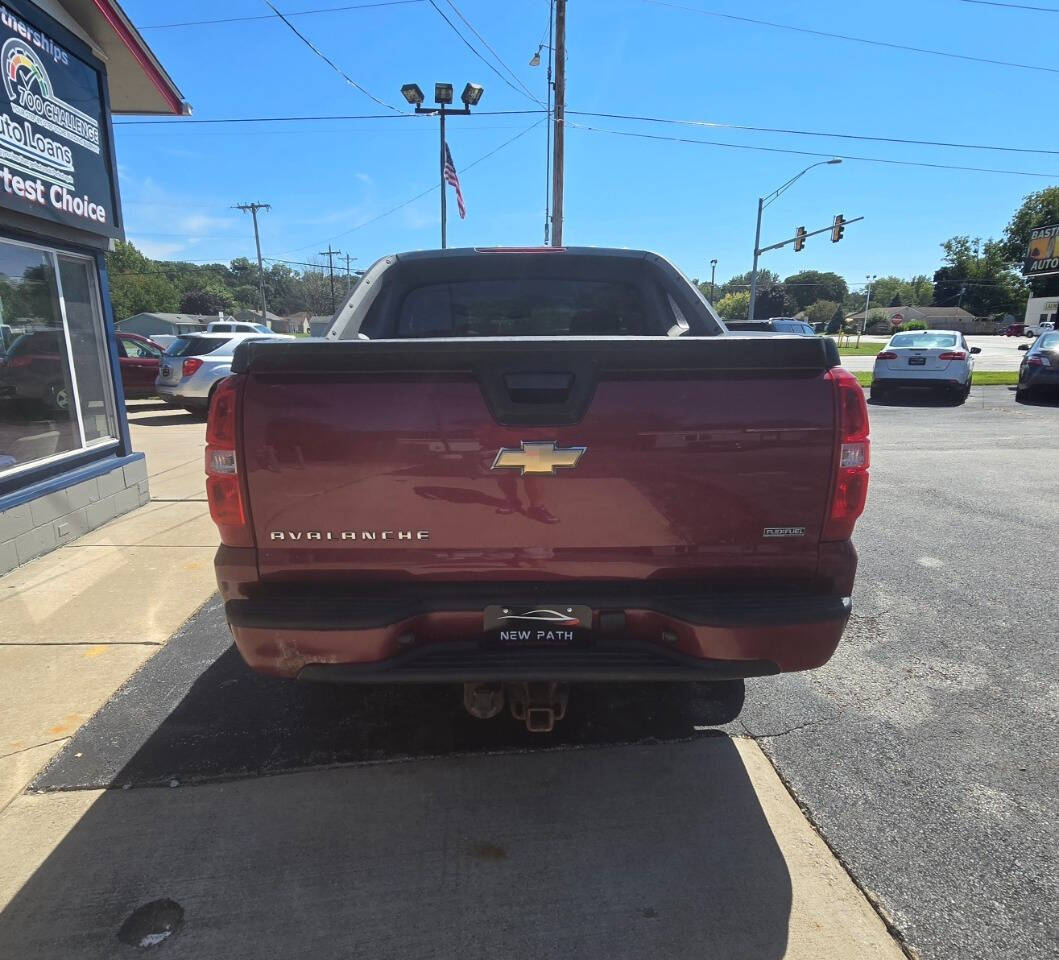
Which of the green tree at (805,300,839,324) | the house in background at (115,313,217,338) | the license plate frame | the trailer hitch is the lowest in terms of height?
the trailer hitch

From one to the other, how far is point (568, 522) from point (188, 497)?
6.05 m

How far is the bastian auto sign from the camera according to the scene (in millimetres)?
4641

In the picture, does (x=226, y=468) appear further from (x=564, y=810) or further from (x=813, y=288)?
(x=813, y=288)

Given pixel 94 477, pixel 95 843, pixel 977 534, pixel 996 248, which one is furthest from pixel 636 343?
pixel 996 248

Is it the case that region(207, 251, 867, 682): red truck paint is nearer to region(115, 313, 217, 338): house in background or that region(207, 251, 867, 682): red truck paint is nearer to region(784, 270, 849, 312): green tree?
region(115, 313, 217, 338): house in background

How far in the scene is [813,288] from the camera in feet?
441

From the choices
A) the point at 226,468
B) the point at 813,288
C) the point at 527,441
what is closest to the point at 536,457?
the point at 527,441

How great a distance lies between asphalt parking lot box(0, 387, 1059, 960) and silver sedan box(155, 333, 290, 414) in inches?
401

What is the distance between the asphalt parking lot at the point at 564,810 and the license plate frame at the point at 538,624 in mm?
711

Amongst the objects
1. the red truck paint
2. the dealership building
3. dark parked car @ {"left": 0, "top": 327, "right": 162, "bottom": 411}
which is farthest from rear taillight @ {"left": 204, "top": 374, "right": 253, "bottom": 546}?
dark parked car @ {"left": 0, "top": 327, "right": 162, "bottom": 411}

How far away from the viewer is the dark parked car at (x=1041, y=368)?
14.0m

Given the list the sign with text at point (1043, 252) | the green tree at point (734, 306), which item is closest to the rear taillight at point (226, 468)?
the sign with text at point (1043, 252)

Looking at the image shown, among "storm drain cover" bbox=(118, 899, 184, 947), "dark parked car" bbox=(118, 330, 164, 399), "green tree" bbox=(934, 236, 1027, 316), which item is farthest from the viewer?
"green tree" bbox=(934, 236, 1027, 316)

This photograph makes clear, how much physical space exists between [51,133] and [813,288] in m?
148
